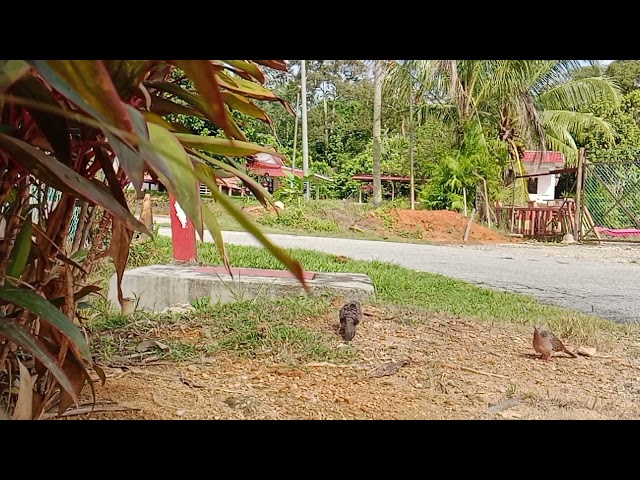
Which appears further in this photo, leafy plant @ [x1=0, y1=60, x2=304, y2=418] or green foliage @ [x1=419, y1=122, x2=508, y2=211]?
green foliage @ [x1=419, y1=122, x2=508, y2=211]

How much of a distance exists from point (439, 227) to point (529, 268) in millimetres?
595

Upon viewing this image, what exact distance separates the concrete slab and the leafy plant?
1.01m

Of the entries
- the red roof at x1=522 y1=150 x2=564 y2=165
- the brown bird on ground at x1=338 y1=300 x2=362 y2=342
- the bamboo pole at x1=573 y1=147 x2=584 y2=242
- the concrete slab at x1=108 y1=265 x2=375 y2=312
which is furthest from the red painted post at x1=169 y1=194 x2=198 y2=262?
the red roof at x1=522 y1=150 x2=564 y2=165

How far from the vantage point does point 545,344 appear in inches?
64.5

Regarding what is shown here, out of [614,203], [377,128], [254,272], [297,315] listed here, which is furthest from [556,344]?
[614,203]

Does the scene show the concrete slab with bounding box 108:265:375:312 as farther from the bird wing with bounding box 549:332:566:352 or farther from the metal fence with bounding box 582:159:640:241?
the metal fence with bounding box 582:159:640:241

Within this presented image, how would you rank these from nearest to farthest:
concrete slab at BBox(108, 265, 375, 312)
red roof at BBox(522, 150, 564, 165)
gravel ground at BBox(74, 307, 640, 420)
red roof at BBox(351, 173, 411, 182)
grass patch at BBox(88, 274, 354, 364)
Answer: gravel ground at BBox(74, 307, 640, 420) → grass patch at BBox(88, 274, 354, 364) → concrete slab at BBox(108, 265, 375, 312) → red roof at BBox(351, 173, 411, 182) → red roof at BBox(522, 150, 564, 165)

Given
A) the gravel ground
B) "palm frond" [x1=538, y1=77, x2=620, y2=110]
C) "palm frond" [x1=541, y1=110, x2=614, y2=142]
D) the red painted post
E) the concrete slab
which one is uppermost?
"palm frond" [x1=538, y1=77, x2=620, y2=110]

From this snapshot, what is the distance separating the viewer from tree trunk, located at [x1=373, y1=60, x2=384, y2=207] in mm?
3014

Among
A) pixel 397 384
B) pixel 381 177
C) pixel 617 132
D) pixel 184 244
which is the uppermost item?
pixel 617 132

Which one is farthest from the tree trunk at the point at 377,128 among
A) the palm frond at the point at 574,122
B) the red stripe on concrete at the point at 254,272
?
the palm frond at the point at 574,122

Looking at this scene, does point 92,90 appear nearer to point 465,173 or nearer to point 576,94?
A: point 465,173
